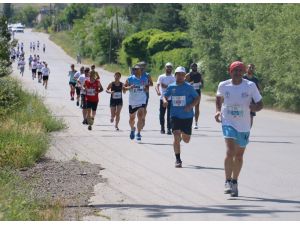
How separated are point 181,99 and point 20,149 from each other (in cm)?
287

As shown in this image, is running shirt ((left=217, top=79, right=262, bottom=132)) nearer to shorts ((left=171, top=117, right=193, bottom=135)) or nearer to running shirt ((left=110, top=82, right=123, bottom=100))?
shorts ((left=171, top=117, right=193, bottom=135))

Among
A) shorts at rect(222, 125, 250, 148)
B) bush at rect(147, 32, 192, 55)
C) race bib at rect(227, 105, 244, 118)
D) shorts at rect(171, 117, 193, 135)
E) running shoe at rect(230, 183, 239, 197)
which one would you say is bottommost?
bush at rect(147, 32, 192, 55)

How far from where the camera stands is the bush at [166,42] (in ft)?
198

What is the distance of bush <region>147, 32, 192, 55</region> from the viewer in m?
60.5

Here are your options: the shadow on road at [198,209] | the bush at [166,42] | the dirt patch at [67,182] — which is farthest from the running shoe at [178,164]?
the bush at [166,42]

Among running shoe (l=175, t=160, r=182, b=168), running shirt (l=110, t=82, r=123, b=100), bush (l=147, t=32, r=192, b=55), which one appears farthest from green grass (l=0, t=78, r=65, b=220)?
bush (l=147, t=32, r=192, b=55)

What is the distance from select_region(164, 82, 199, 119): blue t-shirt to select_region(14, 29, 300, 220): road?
898 mm

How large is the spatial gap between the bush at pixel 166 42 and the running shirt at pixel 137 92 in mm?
42422

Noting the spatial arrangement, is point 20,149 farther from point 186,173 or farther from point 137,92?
point 137,92

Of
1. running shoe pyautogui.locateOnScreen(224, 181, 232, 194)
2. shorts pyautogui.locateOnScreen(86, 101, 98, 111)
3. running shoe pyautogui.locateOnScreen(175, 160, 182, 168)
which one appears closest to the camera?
running shoe pyautogui.locateOnScreen(224, 181, 232, 194)

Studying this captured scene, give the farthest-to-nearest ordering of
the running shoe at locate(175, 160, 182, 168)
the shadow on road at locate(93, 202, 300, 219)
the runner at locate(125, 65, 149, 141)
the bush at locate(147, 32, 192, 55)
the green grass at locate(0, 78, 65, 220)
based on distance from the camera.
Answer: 1. the bush at locate(147, 32, 192, 55)
2. the runner at locate(125, 65, 149, 141)
3. the running shoe at locate(175, 160, 182, 168)
4. the shadow on road at locate(93, 202, 300, 219)
5. the green grass at locate(0, 78, 65, 220)

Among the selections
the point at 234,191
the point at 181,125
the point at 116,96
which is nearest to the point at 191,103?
the point at 181,125

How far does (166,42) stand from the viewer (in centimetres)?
6141

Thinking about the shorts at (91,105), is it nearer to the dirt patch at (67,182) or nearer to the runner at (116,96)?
the runner at (116,96)
